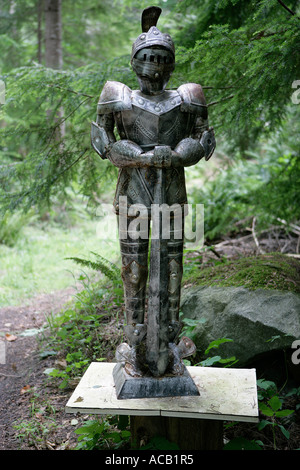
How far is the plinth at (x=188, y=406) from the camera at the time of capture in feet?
8.85

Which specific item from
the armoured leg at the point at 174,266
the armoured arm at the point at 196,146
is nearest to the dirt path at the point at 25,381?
the armoured leg at the point at 174,266

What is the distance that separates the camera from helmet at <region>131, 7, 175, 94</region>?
281cm

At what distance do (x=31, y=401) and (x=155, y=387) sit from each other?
4.61 feet

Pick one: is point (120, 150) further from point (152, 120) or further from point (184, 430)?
point (184, 430)

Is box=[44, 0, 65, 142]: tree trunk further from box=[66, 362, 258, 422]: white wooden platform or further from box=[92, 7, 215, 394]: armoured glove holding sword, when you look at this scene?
box=[66, 362, 258, 422]: white wooden platform

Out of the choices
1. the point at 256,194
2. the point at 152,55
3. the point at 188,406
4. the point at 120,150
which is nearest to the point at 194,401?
the point at 188,406

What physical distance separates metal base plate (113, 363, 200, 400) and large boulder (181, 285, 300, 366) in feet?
2.97

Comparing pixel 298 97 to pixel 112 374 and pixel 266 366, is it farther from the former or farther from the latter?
pixel 112 374

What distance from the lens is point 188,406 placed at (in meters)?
2.76

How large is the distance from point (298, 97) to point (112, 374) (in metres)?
2.82

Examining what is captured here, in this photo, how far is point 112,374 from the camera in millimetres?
3172

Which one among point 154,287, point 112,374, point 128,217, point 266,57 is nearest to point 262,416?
point 112,374

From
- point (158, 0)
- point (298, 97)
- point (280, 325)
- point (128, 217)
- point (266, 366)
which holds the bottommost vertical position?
point (266, 366)

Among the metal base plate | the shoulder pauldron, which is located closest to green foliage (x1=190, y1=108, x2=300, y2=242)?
the shoulder pauldron
